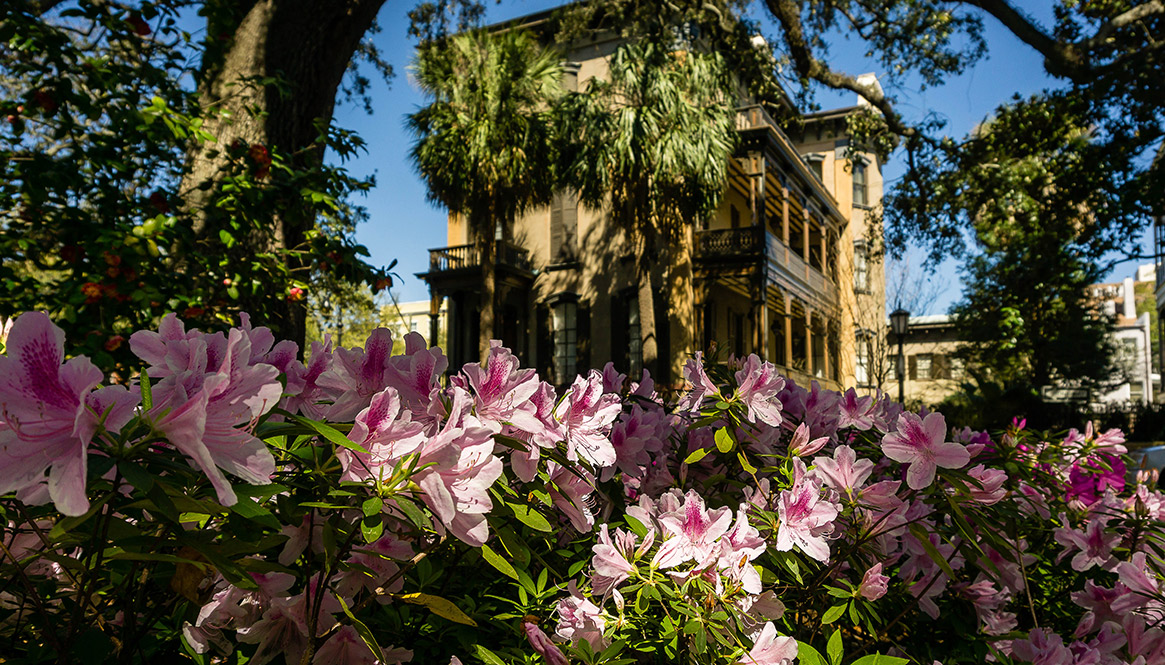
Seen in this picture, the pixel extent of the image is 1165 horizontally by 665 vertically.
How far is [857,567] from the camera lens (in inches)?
55.6

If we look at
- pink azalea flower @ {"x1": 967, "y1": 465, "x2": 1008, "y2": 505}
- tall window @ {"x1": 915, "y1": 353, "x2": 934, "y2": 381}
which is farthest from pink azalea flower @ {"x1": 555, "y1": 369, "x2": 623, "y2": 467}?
tall window @ {"x1": 915, "y1": 353, "x2": 934, "y2": 381}

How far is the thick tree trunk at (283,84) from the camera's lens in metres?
3.97

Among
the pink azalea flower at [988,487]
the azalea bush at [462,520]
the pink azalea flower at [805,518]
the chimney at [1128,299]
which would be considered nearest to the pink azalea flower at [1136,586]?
the azalea bush at [462,520]

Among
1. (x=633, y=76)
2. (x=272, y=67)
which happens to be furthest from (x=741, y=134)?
(x=272, y=67)

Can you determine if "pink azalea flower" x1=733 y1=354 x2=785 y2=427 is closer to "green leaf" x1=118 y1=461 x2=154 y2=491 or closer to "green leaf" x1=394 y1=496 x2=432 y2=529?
"green leaf" x1=394 y1=496 x2=432 y2=529

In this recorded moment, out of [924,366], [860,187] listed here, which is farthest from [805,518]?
[924,366]

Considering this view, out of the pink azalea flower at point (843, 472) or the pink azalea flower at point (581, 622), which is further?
the pink azalea flower at point (843, 472)

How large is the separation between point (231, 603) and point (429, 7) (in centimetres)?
942

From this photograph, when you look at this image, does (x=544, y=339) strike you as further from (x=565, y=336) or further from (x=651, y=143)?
(x=651, y=143)

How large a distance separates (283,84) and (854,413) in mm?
3684

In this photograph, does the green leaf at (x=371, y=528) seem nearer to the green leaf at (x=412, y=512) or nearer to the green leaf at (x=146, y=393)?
the green leaf at (x=412, y=512)

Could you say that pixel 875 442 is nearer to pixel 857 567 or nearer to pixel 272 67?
→ pixel 857 567

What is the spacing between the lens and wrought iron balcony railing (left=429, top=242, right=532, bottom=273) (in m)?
21.9

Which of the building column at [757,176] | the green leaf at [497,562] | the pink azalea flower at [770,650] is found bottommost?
the pink azalea flower at [770,650]
